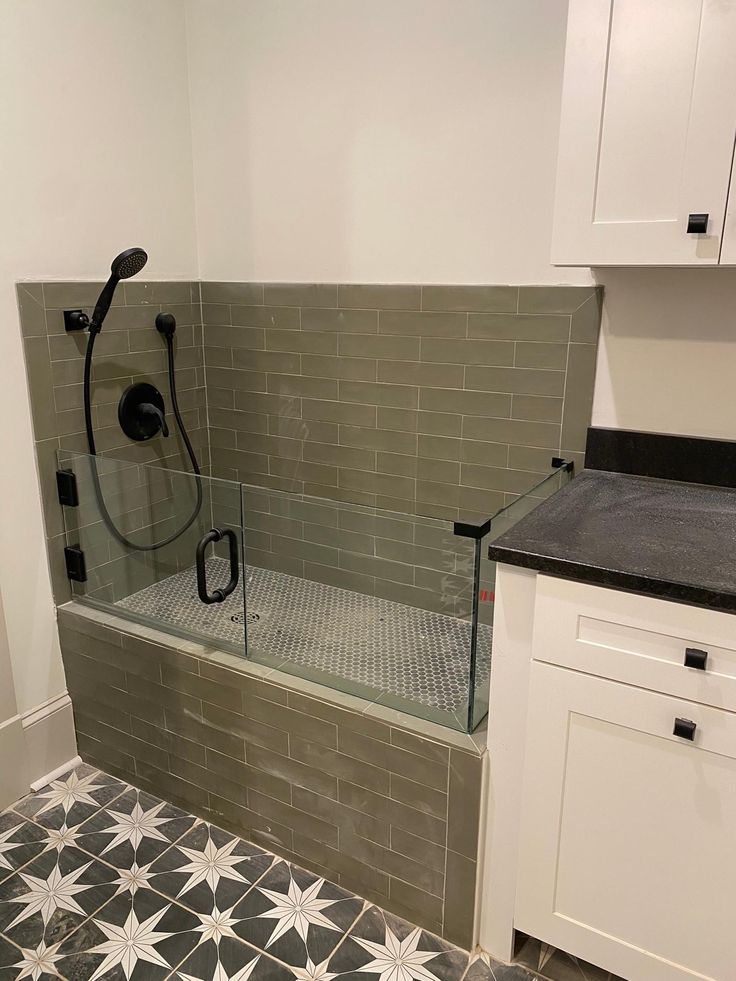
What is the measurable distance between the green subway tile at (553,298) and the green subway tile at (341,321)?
496mm

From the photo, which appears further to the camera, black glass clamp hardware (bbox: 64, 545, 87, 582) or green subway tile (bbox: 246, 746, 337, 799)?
black glass clamp hardware (bbox: 64, 545, 87, 582)

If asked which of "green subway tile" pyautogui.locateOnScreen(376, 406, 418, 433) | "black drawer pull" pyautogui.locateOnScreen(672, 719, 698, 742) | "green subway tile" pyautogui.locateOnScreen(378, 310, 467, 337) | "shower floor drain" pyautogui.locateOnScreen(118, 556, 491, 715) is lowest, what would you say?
"shower floor drain" pyautogui.locateOnScreen(118, 556, 491, 715)

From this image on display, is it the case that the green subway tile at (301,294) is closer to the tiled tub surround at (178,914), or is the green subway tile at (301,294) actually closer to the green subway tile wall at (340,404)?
the green subway tile wall at (340,404)

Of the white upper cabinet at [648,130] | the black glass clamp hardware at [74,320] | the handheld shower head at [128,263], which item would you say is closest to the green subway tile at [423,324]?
the white upper cabinet at [648,130]

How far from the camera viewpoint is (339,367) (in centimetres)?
250

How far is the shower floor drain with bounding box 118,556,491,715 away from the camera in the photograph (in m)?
1.88

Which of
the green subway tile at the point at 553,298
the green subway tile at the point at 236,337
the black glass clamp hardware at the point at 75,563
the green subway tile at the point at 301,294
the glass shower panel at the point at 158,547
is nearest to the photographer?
the green subway tile at the point at 553,298

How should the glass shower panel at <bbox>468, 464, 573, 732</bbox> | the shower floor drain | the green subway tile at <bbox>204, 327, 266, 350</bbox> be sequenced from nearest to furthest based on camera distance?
the glass shower panel at <bbox>468, 464, 573, 732</bbox>, the shower floor drain, the green subway tile at <bbox>204, 327, 266, 350</bbox>

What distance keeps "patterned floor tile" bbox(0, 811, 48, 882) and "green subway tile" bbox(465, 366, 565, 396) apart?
177cm

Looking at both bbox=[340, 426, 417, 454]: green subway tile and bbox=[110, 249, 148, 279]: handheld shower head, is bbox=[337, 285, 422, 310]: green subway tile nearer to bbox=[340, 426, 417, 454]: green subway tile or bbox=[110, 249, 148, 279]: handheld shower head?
bbox=[340, 426, 417, 454]: green subway tile

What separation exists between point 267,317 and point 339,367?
335mm

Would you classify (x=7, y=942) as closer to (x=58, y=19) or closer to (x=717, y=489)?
(x=717, y=489)

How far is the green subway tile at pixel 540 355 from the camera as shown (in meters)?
2.10

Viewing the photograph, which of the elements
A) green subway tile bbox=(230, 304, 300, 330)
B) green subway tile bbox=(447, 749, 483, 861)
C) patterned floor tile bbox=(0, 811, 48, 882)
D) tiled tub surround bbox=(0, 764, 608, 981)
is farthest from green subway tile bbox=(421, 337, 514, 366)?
patterned floor tile bbox=(0, 811, 48, 882)
